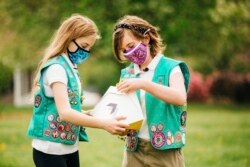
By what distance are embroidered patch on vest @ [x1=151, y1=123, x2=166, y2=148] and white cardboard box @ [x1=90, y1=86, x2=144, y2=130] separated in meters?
0.14

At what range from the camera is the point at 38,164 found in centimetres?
397

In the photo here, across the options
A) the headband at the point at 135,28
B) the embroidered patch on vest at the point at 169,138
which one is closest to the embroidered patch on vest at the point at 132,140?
the embroidered patch on vest at the point at 169,138

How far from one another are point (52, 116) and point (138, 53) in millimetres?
792

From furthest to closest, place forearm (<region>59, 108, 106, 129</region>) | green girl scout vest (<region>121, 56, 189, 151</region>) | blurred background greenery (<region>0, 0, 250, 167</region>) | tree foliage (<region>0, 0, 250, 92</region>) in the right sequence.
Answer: tree foliage (<region>0, 0, 250, 92</region>)
blurred background greenery (<region>0, 0, 250, 167</region>)
green girl scout vest (<region>121, 56, 189, 151</region>)
forearm (<region>59, 108, 106, 129</region>)

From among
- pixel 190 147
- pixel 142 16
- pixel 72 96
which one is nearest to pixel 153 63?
pixel 72 96

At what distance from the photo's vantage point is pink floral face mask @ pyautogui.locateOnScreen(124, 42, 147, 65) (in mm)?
4133

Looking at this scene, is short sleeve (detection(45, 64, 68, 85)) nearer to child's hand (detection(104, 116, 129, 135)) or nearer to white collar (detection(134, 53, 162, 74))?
child's hand (detection(104, 116, 129, 135))

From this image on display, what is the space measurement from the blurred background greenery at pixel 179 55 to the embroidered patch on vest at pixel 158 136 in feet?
14.2

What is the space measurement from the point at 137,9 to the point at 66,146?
14.2m

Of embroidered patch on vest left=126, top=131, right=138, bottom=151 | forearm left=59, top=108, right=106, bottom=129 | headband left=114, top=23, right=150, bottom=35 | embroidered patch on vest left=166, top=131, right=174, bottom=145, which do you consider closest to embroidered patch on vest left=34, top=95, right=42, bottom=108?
forearm left=59, top=108, right=106, bottom=129

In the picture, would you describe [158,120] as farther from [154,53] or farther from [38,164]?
[38,164]

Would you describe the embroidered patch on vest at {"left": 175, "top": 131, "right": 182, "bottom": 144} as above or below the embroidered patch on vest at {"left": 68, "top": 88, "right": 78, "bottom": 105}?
below

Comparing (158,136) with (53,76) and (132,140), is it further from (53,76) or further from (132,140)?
(53,76)

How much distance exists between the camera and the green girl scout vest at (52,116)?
12.8ft
